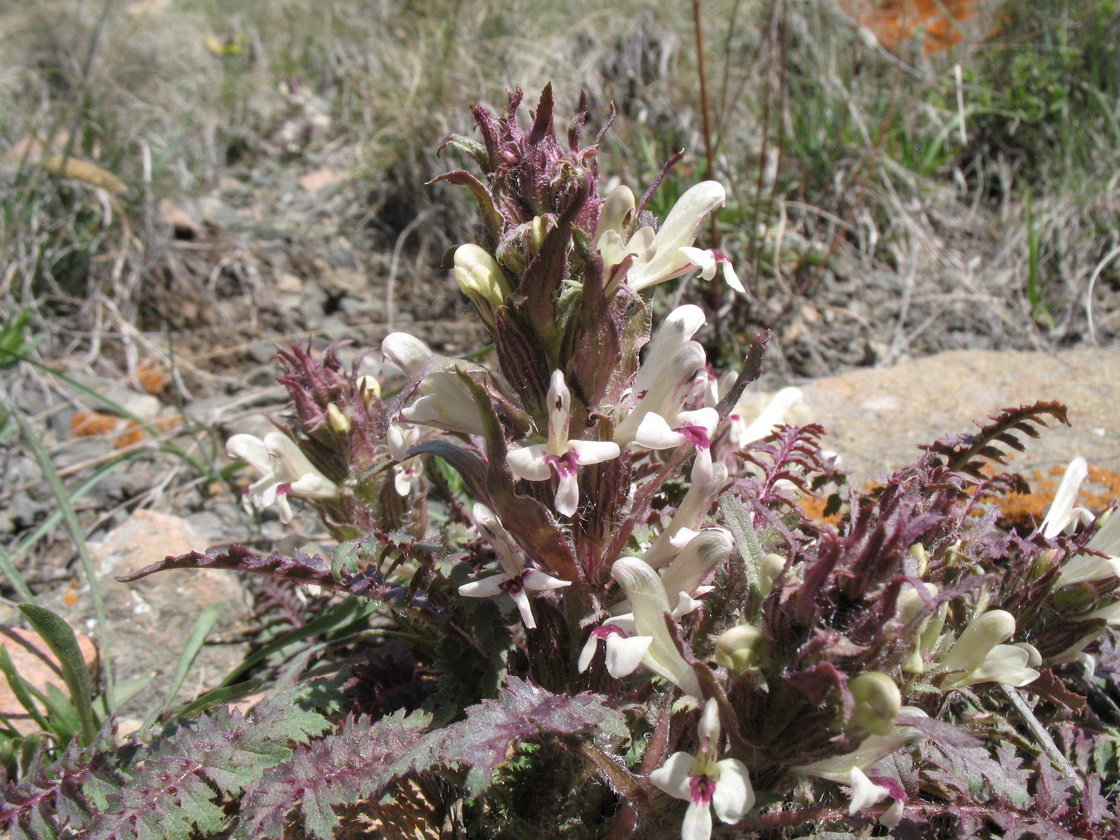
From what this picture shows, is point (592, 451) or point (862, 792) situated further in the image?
point (592, 451)

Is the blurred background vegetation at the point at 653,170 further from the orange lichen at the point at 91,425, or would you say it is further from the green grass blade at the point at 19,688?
the green grass blade at the point at 19,688

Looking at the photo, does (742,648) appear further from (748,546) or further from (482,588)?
(482,588)

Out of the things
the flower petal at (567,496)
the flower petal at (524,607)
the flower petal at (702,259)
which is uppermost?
the flower petal at (702,259)

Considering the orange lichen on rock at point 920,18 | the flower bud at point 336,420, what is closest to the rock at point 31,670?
the flower bud at point 336,420

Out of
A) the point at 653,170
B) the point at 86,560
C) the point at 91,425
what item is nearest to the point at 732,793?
the point at 86,560

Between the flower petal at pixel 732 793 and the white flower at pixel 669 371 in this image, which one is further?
the white flower at pixel 669 371

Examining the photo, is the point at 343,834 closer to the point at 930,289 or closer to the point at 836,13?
the point at 930,289

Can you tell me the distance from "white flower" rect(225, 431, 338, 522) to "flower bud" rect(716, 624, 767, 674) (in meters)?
1.07

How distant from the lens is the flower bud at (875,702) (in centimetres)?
108

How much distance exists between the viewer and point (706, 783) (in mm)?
1169

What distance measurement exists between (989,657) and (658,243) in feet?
3.01

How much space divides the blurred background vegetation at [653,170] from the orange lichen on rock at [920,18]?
1.1 inches

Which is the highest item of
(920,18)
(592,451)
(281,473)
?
(920,18)

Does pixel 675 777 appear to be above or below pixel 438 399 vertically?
below
